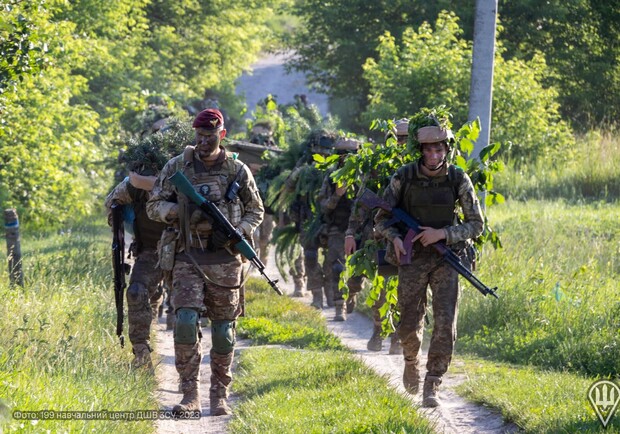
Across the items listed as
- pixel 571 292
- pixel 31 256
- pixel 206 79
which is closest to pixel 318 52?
pixel 206 79

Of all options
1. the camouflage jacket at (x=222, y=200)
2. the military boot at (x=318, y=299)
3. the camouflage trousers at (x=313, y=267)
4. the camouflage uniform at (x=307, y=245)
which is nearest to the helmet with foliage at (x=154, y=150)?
the camouflage jacket at (x=222, y=200)

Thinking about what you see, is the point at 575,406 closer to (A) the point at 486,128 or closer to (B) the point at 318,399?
(B) the point at 318,399

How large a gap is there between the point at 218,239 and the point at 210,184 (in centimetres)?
40

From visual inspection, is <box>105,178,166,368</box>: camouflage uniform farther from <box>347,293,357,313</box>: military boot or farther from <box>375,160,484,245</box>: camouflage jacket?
<box>347,293,357,313</box>: military boot

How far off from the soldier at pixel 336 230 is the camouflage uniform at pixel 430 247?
350 cm

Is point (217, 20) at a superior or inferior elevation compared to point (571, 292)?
superior

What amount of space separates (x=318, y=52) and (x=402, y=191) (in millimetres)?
24711

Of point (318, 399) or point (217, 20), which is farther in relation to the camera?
point (217, 20)

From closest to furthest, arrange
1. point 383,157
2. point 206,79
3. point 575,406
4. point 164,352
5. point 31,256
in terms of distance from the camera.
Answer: point 575,406 < point 383,157 < point 164,352 < point 31,256 < point 206,79

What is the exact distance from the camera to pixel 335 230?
13.2 meters

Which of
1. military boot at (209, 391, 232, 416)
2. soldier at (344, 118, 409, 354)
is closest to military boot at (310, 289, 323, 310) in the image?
soldier at (344, 118, 409, 354)

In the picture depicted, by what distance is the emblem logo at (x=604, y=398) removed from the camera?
24.3 ft

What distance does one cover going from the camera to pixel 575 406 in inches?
305

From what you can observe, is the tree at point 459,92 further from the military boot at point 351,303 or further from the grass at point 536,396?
the grass at point 536,396
